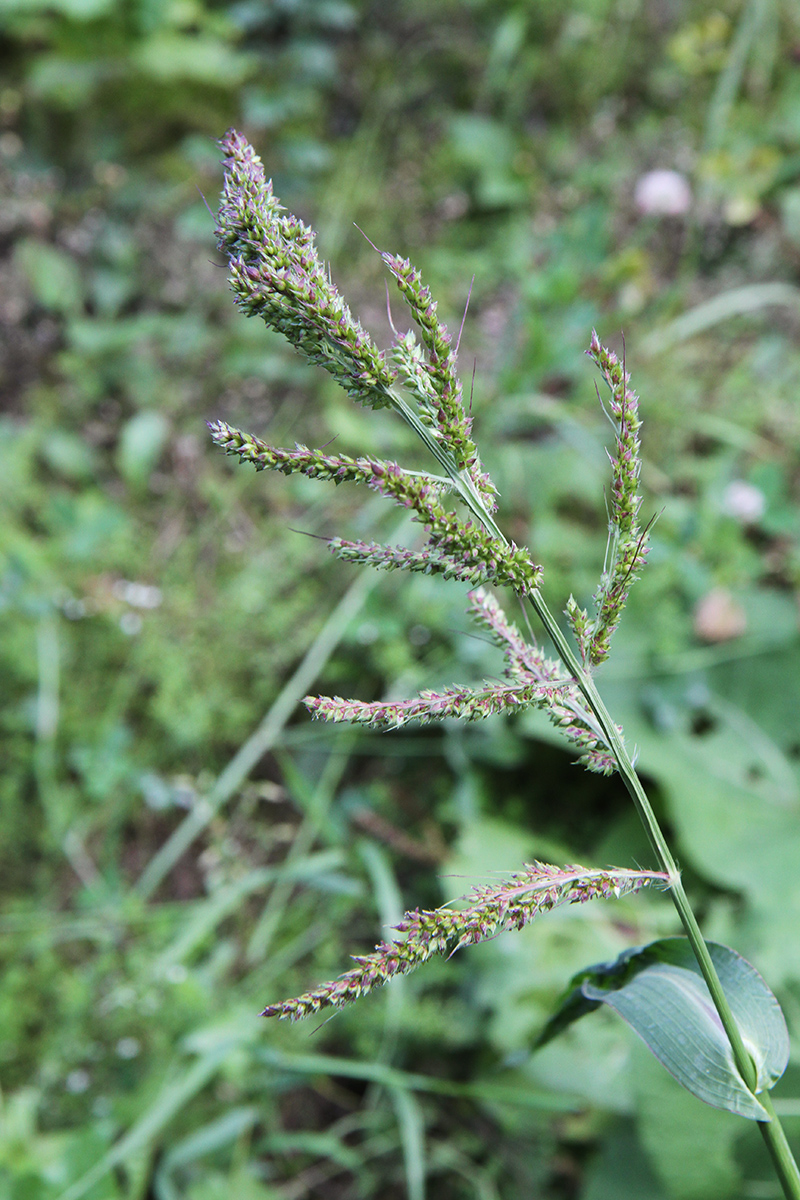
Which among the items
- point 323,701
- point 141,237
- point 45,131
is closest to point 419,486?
point 323,701

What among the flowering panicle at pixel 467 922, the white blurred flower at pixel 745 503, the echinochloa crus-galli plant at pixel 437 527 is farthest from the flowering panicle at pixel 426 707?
the white blurred flower at pixel 745 503

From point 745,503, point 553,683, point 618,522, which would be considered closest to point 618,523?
point 618,522

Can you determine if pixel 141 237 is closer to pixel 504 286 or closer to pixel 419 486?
pixel 504 286

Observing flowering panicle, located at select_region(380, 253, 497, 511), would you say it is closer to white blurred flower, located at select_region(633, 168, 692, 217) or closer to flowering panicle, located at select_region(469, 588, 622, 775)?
flowering panicle, located at select_region(469, 588, 622, 775)

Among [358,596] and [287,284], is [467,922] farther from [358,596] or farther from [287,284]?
[358,596]

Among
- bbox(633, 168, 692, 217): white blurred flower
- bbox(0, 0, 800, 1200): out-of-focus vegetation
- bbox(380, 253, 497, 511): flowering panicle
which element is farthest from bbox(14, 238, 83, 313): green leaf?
bbox(380, 253, 497, 511): flowering panicle
